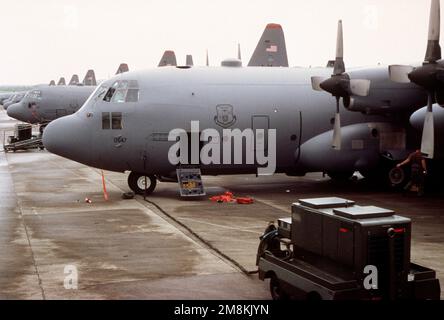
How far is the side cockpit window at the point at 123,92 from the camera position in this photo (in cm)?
2266

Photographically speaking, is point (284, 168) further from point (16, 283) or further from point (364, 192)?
point (16, 283)

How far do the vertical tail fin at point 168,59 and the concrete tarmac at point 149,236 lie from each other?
86.9 ft

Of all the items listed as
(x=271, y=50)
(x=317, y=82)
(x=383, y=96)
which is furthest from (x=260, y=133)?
(x=271, y=50)

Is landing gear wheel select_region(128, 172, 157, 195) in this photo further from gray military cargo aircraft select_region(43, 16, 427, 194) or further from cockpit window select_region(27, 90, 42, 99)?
cockpit window select_region(27, 90, 42, 99)

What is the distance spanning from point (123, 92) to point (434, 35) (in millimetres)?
11006

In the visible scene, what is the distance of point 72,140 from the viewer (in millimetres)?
22547

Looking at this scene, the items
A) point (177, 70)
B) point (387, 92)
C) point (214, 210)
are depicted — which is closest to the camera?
point (214, 210)

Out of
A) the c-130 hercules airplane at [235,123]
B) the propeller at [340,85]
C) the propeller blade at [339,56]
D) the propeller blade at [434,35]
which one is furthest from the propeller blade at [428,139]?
the propeller blade at [339,56]

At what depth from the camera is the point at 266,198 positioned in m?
23.0

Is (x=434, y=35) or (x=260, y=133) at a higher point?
(x=434, y=35)

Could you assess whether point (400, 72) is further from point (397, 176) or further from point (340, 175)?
point (340, 175)
